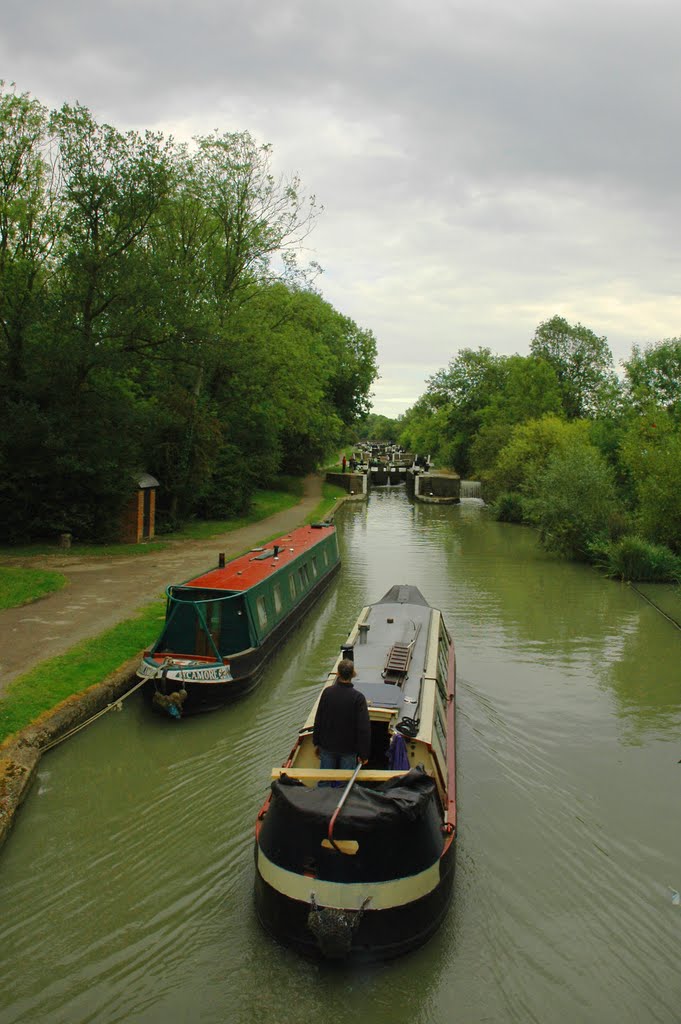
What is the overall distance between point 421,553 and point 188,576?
1152 centimetres

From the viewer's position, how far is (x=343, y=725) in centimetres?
659

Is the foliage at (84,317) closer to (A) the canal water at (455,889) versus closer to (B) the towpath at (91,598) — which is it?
(B) the towpath at (91,598)

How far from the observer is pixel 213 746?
9.55 meters

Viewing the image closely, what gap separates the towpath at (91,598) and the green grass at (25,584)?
189 mm

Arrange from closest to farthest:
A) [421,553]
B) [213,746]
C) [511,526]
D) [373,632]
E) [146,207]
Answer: [213,746] < [373,632] < [146,207] < [421,553] < [511,526]

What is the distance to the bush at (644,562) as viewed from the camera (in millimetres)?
21781

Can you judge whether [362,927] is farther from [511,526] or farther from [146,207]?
[511,526]

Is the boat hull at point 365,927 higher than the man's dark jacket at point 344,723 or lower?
lower

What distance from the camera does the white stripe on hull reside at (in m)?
5.33

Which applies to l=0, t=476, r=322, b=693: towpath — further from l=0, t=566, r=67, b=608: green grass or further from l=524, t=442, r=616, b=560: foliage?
l=524, t=442, r=616, b=560: foliage

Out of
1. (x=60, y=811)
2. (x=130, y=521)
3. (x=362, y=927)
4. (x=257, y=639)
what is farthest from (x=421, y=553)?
(x=362, y=927)

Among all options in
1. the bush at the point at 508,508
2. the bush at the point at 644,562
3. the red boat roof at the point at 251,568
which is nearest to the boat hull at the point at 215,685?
the red boat roof at the point at 251,568

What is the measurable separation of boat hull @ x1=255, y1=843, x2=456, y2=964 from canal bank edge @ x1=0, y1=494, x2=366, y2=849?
2904 millimetres

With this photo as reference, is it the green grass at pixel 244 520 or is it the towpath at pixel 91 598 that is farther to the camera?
the green grass at pixel 244 520
